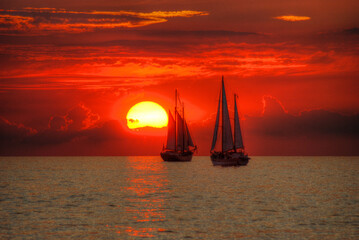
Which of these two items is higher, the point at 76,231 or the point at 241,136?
the point at 241,136

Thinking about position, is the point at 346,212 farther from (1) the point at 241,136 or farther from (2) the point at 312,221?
(1) the point at 241,136

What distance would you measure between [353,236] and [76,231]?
76.3 feet

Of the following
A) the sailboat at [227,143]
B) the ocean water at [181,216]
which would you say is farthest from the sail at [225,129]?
the ocean water at [181,216]

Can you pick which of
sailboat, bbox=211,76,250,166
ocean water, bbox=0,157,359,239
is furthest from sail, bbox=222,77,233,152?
ocean water, bbox=0,157,359,239

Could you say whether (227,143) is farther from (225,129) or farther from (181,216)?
(181,216)

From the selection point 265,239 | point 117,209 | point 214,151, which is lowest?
point 265,239

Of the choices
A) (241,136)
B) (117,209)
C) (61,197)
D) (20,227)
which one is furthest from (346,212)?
(241,136)

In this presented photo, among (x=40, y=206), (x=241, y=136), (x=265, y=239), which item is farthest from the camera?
(x=241, y=136)

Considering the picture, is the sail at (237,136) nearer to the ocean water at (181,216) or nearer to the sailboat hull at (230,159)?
the sailboat hull at (230,159)

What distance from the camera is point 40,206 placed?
6512 centimetres

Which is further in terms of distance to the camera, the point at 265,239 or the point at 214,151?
the point at 214,151

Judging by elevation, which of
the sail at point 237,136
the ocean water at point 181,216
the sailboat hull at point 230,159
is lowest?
the ocean water at point 181,216

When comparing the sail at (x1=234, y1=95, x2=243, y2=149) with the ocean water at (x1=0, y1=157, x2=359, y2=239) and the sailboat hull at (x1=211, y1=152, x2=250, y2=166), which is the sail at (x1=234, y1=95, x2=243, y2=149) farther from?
the ocean water at (x1=0, y1=157, x2=359, y2=239)

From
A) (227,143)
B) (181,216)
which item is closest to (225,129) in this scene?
(227,143)
